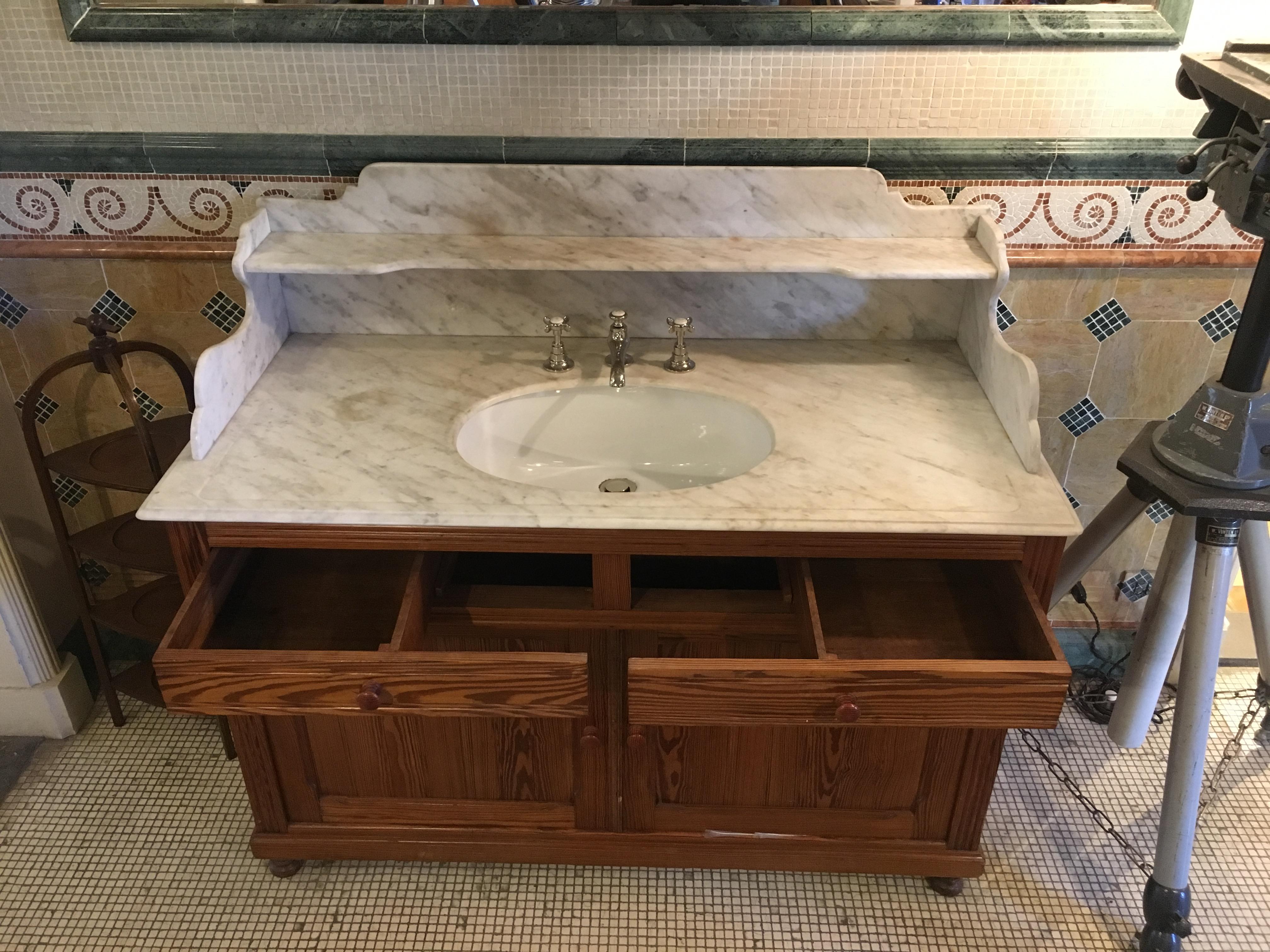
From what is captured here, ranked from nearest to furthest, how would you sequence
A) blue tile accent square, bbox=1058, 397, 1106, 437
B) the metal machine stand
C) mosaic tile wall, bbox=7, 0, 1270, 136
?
the metal machine stand, mosaic tile wall, bbox=7, 0, 1270, 136, blue tile accent square, bbox=1058, 397, 1106, 437

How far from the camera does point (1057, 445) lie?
1771 millimetres

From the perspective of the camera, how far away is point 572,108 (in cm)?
152

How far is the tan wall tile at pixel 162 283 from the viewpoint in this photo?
1.64m

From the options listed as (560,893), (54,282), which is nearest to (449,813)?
(560,893)

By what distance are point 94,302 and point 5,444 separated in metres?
0.35

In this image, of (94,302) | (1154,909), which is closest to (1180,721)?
(1154,909)

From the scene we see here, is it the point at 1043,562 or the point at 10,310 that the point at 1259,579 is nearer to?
the point at 1043,562

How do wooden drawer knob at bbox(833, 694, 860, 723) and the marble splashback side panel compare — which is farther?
the marble splashback side panel

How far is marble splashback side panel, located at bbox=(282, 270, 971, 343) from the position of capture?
164cm

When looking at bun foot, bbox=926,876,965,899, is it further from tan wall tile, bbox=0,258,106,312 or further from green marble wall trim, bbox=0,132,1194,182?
tan wall tile, bbox=0,258,106,312

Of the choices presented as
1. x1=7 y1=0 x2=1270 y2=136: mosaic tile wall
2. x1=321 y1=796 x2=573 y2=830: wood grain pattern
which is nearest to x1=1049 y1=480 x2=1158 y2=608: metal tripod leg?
x1=7 y1=0 x2=1270 y2=136: mosaic tile wall

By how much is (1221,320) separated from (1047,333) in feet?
0.93

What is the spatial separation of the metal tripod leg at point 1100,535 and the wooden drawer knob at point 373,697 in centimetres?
90

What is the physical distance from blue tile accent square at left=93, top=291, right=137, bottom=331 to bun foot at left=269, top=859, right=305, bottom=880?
3.00 feet
